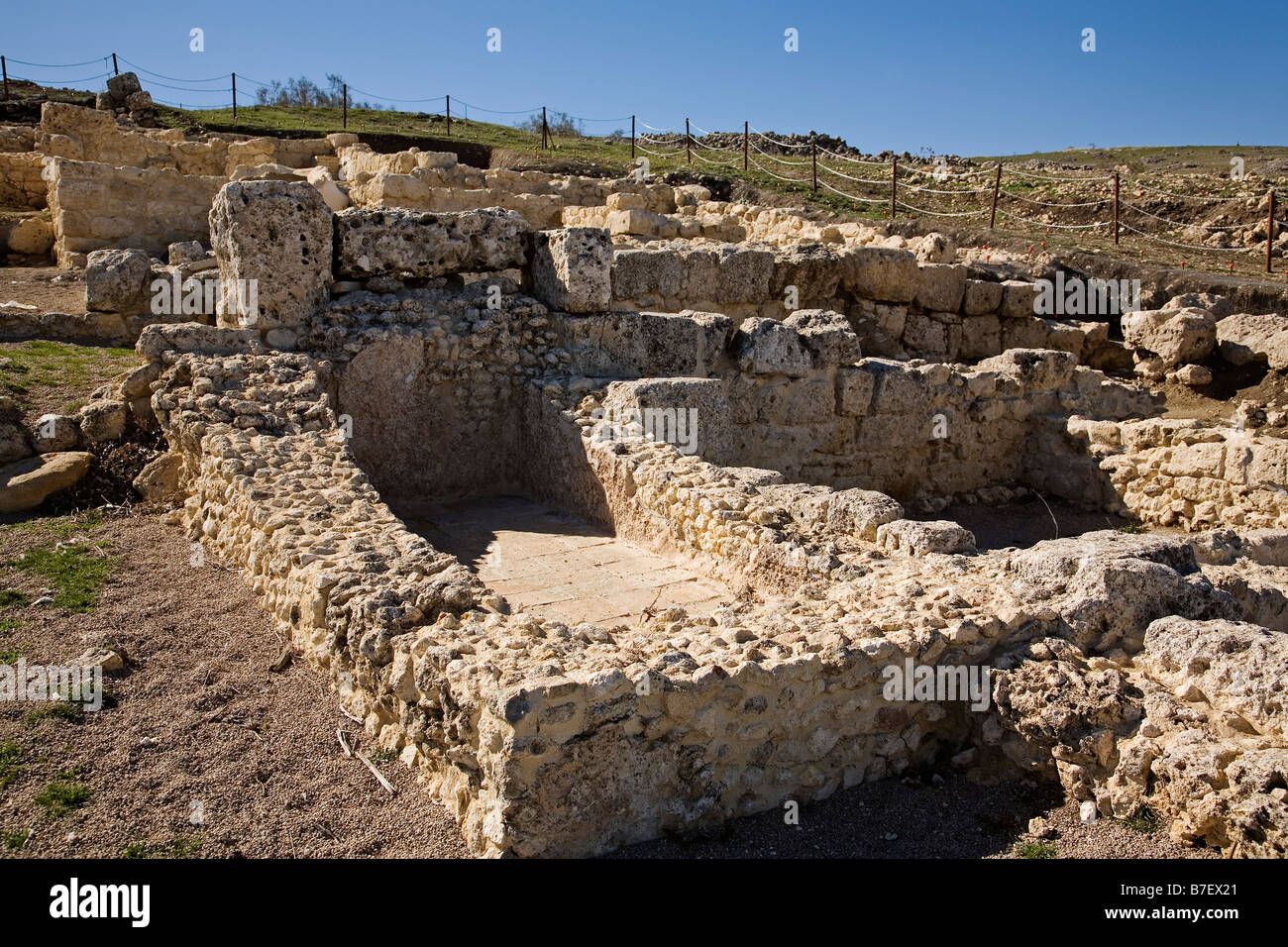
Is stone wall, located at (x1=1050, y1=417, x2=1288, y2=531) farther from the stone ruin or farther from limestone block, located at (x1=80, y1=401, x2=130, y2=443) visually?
limestone block, located at (x1=80, y1=401, x2=130, y2=443)

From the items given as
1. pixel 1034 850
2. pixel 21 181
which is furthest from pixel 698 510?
pixel 21 181

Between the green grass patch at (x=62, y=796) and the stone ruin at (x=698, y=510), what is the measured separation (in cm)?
107

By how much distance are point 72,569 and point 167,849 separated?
2.63 metres

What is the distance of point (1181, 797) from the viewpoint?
350 cm

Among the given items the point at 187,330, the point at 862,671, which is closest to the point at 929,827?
the point at 862,671

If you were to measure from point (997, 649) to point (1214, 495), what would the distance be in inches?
170

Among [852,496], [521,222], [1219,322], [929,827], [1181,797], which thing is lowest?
[929,827]

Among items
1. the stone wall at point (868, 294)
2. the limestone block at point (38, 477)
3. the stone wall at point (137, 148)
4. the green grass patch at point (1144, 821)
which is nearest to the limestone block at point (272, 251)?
the limestone block at point (38, 477)

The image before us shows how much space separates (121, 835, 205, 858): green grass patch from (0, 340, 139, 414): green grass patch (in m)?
4.80

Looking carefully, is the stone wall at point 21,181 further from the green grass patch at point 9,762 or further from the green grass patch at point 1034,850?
the green grass patch at point 1034,850

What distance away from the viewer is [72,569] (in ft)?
18.3

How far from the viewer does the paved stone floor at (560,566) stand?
5.27m

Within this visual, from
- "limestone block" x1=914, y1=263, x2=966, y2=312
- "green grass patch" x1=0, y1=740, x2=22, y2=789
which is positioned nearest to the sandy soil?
"green grass patch" x1=0, y1=740, x2=22, y2=789

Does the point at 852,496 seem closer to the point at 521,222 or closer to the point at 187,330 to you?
the point at 521,222
